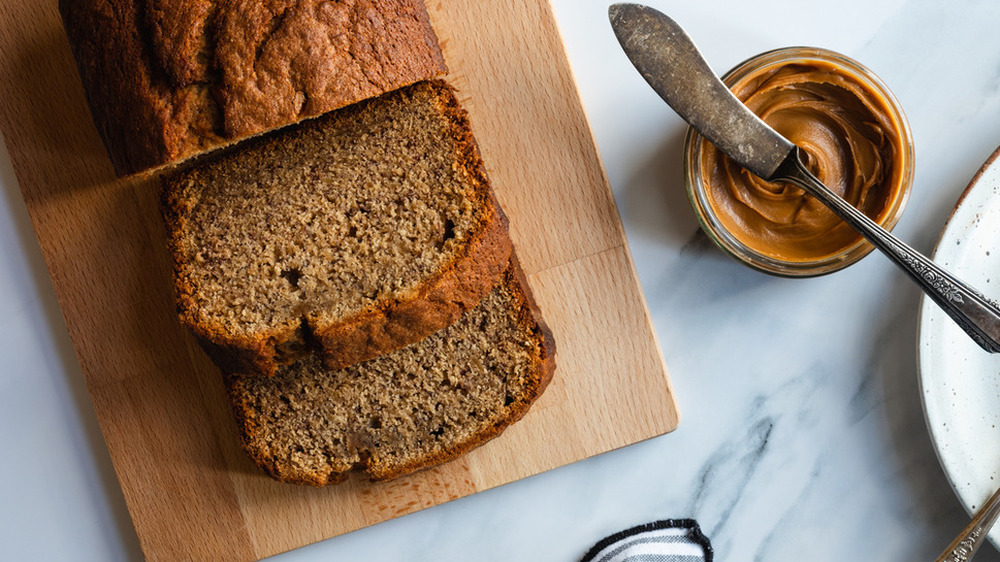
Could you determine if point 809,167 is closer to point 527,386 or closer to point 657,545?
point 527,386

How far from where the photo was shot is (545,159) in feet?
6.76

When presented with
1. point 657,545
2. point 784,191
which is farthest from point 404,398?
point 784,191

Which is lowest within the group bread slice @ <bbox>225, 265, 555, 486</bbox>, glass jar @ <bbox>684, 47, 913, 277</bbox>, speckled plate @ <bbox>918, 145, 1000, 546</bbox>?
speckled plate @ <bbox>918, 145, 1000, 546</bbox>

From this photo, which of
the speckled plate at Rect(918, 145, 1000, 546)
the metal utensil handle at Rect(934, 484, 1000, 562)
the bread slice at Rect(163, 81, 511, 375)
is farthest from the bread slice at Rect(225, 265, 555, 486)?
the metal utensil handle at Rect(934, 484, 1000, 562)

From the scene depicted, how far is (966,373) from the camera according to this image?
207 centimetres

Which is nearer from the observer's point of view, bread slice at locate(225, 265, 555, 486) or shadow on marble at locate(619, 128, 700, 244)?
bread slice at locate(225, 265, 555, 486)

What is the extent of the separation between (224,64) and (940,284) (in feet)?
5.48

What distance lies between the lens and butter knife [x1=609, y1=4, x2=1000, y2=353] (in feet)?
5.89

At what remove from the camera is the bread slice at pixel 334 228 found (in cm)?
180

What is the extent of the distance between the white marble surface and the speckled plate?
5.5 inches

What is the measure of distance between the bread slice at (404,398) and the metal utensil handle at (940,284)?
78cm

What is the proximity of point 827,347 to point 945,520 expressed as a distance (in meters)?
0.60

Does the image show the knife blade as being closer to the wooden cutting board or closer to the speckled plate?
the wooden cutting board

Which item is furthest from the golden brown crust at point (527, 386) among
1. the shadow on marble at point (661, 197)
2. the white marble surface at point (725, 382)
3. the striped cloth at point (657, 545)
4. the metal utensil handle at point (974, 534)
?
the metal utensil handle at point (974, 534)
